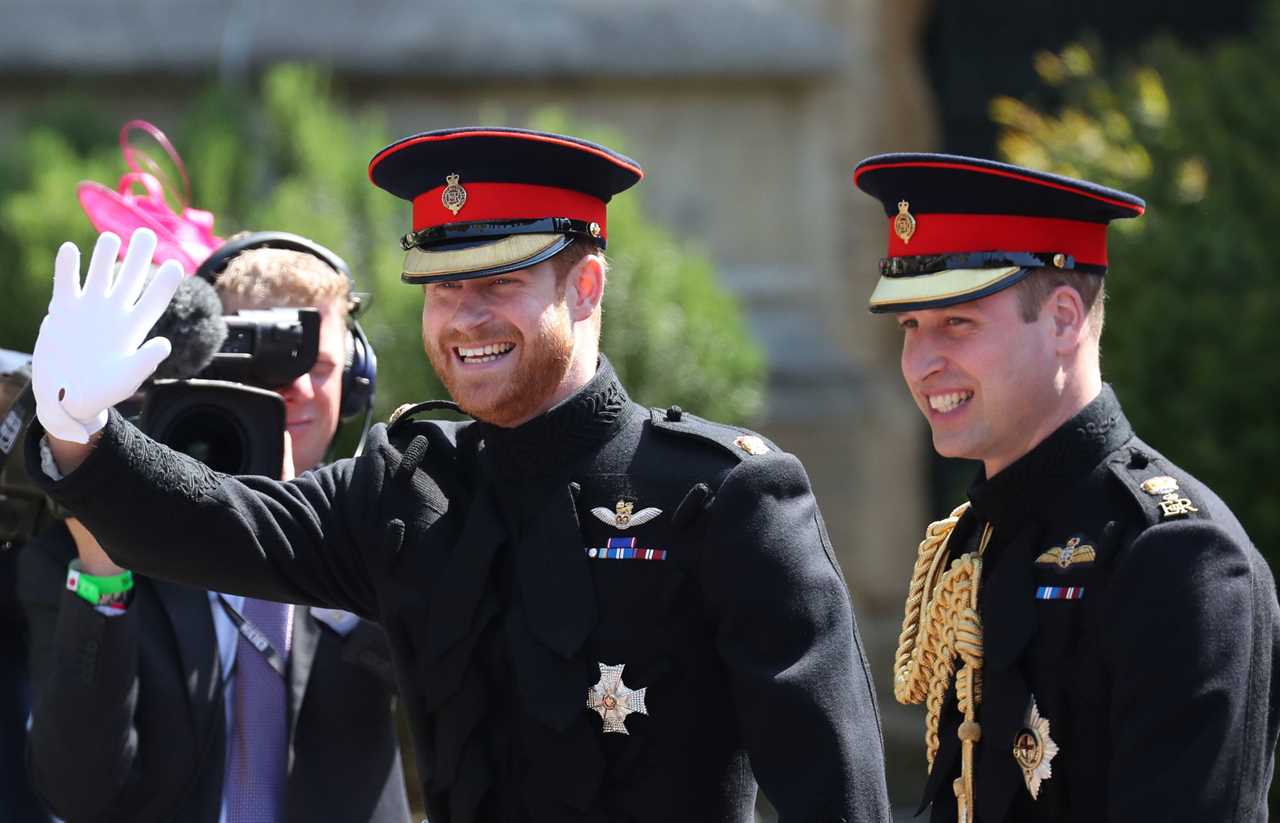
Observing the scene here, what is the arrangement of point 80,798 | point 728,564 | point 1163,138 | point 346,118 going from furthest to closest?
point 346,118
point 1163,138
point 80,798
point 728,564

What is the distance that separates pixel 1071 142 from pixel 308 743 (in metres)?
4.17

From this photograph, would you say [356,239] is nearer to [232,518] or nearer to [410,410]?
[410,410]

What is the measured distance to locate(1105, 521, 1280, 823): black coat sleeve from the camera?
238cm

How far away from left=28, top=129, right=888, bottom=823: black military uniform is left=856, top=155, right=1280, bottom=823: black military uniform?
0.65 ft

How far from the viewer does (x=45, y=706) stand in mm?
3139

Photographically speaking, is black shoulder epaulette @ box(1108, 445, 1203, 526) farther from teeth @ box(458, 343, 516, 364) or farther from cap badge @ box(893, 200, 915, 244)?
teeth @ box(458, 343, 516, 364)

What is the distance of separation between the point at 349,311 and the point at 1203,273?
3.11 metres

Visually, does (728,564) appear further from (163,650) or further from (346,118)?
(346,118)

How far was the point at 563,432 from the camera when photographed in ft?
9.23

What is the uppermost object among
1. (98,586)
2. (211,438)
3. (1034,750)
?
(211,438)

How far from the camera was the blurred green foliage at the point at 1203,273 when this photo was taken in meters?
5.64

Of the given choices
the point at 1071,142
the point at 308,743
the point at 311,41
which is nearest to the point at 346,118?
the point at 311,41

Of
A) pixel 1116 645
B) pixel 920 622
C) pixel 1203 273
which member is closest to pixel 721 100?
pixel 1203 273

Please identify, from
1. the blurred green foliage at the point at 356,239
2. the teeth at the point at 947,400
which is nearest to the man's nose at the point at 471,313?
the teeth at the point at 947,400
